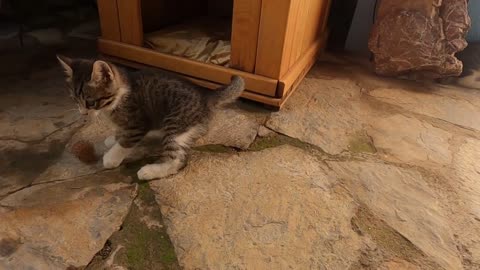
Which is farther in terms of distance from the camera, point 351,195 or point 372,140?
point 372,140

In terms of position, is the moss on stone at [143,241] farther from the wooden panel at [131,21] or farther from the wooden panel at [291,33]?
the wooden panel at [131,21]

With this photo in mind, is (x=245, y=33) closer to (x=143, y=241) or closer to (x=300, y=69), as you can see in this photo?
(x=300, y=69)

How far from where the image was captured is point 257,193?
1399mm

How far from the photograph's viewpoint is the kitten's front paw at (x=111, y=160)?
1481 millimetres

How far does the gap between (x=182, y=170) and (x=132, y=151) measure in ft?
0.84

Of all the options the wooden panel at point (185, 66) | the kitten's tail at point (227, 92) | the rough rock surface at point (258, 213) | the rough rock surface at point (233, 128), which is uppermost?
the kitten's tail at point (227, 92)

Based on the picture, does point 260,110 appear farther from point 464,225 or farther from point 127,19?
point 464,225

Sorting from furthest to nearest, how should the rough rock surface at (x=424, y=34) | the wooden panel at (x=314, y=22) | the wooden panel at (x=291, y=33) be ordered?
the rough rock surface at (x=424, y=34), the wooden panel at (x=314, y=22), the wooden panel at (x=291, y=33)

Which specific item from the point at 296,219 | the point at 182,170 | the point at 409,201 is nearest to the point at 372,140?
the point at 409,201

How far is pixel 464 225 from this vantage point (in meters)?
1.34

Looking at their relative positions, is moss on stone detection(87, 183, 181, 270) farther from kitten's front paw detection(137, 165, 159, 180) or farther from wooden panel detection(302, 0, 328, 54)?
wooden panel detection(302, 0, 328, 54)

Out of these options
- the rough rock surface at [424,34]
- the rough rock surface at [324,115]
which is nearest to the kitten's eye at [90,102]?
the rough rock surface at [324,115]

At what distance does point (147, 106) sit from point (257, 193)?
0.58 meters

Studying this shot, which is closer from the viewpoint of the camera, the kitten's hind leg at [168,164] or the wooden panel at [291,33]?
the kitten's hind leg at [168,164]
